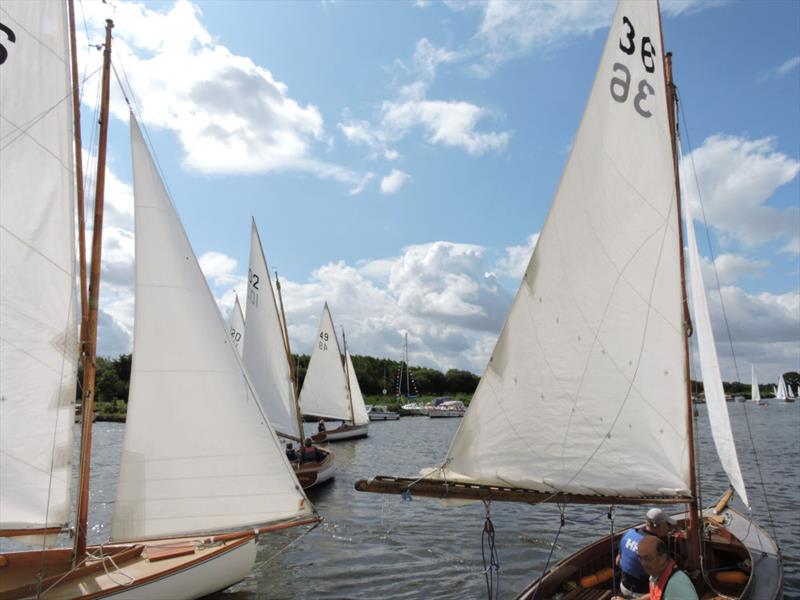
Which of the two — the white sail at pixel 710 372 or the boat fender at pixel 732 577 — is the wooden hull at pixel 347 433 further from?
the white sail at pixel 710 372

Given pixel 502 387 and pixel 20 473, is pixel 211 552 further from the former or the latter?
pixel 502 387

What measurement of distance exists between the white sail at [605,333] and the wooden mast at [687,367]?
8 cm

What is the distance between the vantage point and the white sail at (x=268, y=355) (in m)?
26.7

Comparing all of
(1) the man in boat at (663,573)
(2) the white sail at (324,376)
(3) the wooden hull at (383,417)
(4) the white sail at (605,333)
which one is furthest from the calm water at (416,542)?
(3) the wooden hull at (383,417)

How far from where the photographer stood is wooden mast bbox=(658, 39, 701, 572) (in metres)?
8.43

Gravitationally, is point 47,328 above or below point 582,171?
below

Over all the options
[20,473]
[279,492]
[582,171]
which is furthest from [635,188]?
[20,473]

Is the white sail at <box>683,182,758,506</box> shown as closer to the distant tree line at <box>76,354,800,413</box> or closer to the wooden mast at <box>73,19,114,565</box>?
the wooden mast at <box>73,19,114,565</box>

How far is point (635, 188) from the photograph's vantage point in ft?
29.6

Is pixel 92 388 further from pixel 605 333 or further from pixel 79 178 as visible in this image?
pixel 605 333

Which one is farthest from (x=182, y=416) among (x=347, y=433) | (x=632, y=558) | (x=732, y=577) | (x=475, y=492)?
(x=347, y=433)

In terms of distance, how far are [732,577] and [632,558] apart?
8.84 ft

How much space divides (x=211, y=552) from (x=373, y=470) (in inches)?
871

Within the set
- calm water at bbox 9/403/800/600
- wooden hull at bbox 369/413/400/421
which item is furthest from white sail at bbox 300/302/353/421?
wooden hull at bbox 369/413/400/421
